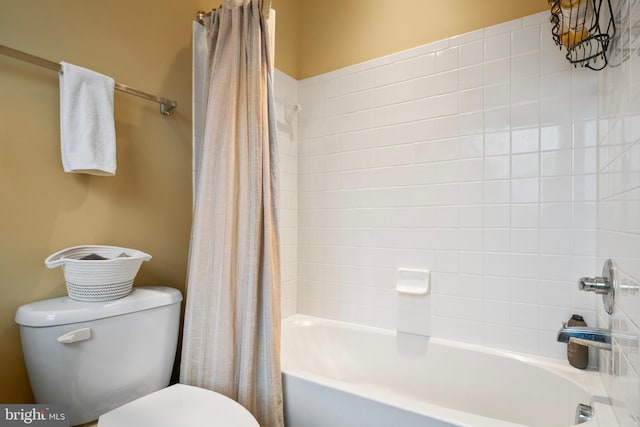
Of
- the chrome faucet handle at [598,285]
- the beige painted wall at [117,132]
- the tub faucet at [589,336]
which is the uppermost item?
the beige painted wall at [117,132]

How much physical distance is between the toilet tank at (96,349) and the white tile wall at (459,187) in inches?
43.1

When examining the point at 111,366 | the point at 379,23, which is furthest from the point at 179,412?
the point at 379,23

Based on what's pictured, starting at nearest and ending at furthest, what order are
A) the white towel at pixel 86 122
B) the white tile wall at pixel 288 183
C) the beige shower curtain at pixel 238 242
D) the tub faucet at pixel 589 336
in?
1. the tub faucet at pixel 589 336
2. the white towel at pixel 86 122
3. the beige shower curtain at pixel 238 242
4. the white tile wall at pixel 288 183

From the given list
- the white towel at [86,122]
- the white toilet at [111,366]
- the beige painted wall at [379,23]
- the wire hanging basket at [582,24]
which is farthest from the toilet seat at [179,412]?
the beige painted wall at [379,23]

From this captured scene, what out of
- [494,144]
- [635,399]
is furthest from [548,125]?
[635,399]

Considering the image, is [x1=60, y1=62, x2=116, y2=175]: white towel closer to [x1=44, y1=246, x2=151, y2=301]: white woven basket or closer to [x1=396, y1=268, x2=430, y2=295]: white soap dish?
[x1=44, y1=246, x2=151, y2=301]: white woven basket

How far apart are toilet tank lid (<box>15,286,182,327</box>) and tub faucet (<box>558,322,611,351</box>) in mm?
1280

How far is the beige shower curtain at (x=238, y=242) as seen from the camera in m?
1.29

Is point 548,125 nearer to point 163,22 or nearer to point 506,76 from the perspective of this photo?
point 506,76

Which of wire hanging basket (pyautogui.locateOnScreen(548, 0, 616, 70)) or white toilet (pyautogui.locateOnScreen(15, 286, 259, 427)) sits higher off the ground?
wire hanging basket (pyautogui.locateOnScreen(548, 0, 616, 70))

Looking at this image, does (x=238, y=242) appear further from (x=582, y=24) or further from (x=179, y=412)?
(x=582, y=24)

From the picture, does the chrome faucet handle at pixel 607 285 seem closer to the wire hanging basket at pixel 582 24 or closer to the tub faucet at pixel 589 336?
the tub faucet at pixel 589 336

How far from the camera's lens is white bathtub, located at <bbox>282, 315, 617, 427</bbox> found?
46.0 inches

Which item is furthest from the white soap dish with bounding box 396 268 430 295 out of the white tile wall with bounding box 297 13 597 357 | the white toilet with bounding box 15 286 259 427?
the white toilet with bounding box 15 286 259 427
